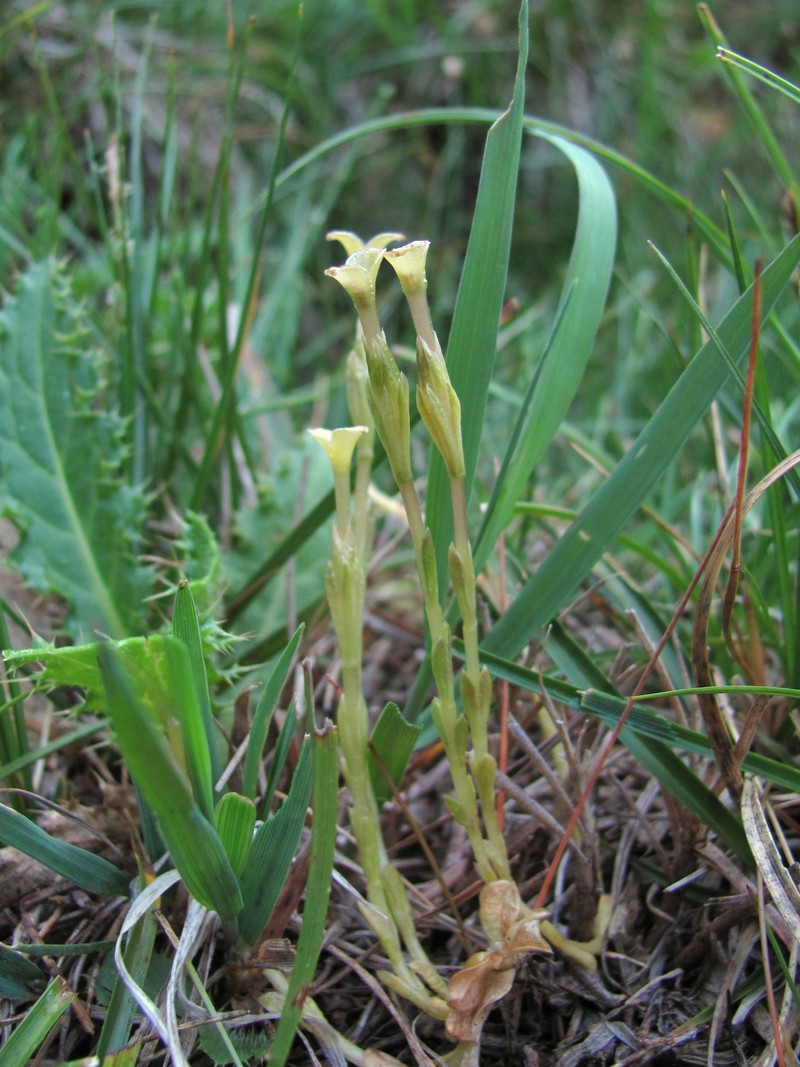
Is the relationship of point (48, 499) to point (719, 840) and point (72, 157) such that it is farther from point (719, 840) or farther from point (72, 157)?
point (719, 840)

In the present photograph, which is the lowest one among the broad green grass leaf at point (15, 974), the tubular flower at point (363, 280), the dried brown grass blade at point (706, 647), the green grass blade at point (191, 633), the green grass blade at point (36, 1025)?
the broad green grass leaf at point (15, 974)

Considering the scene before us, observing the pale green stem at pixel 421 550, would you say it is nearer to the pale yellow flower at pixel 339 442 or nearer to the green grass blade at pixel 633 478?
the pale yellow flower at pixel 339 442

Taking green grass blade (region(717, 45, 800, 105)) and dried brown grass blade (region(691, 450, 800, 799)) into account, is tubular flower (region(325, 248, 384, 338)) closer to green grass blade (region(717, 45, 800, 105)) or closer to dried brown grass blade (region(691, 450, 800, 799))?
dried brown grass blade (region(691, 450, 800, 799))

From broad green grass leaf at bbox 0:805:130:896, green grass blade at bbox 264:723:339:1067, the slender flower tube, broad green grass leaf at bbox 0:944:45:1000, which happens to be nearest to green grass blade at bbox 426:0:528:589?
the slender flower tube

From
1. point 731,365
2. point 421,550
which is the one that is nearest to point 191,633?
point 421,550

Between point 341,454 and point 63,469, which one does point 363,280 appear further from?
point 63,469

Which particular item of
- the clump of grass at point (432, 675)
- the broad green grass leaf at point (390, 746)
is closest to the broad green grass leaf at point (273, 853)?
the clump of grass at point (432, 675)
